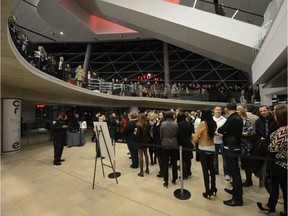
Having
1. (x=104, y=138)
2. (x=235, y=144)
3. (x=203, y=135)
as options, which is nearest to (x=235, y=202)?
(x=235, y=144)

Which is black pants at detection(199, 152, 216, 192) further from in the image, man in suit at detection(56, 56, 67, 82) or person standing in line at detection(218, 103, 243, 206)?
man in suit at detection(56, 56, 67, 82)

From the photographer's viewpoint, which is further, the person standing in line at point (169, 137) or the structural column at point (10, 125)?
the structural column at point (10, 125)

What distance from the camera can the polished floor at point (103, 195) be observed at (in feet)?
11.1

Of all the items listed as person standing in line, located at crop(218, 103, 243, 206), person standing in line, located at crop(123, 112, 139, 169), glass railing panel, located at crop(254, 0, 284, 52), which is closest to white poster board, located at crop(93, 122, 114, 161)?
person standing in line, located at crop(123, 112, 139, 169)

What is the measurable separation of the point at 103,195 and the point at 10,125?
6464 mm

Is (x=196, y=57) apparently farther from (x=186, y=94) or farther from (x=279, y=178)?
(x=279, y=178)

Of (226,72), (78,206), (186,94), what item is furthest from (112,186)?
(226,72)

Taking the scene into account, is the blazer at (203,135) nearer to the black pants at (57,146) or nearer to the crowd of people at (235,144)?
the crowd of people at (235,144)

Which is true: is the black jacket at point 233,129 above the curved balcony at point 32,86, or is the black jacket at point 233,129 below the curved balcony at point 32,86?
below

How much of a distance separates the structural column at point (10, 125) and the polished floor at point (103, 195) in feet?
8.13

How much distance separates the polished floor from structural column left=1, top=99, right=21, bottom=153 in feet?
8.13

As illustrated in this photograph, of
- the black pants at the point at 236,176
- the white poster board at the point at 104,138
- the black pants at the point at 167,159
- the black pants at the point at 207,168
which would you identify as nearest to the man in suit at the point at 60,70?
the white poster board at the point at 104,138

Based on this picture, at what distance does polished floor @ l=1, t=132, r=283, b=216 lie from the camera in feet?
11.1

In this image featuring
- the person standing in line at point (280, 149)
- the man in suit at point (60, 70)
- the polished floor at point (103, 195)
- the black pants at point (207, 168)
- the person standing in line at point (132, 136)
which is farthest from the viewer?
the man in suit at point (60, 70)
